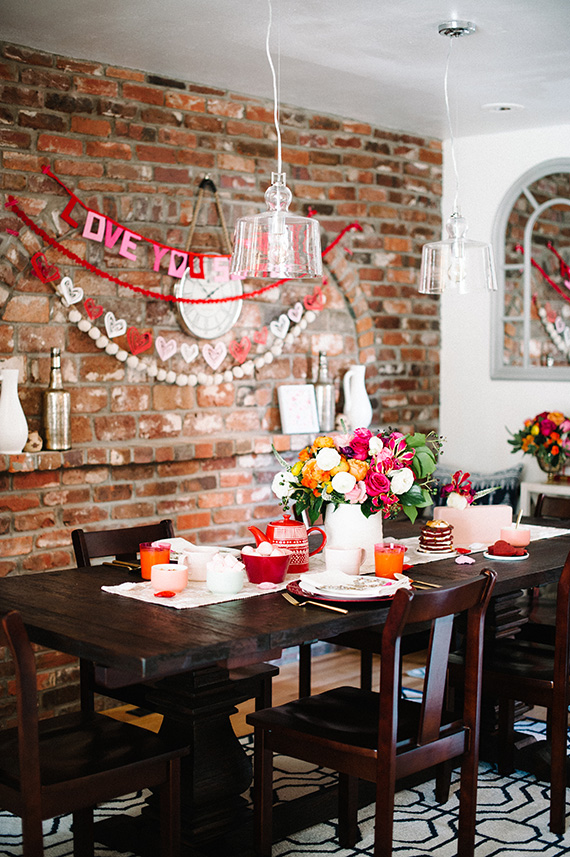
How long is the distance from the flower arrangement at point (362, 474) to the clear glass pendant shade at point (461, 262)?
2.07 feet

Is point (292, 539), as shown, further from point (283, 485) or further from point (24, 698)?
point (24, 698)

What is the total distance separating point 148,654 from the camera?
1971 millimetres

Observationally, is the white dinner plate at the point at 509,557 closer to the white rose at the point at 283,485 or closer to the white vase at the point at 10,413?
the white rose at the point at 283,485

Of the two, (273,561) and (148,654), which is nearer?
(148,654)

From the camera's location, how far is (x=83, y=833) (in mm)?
2461

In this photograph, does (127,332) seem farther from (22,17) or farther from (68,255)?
(22,17)

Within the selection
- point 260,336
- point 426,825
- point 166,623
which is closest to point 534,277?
point 260,336

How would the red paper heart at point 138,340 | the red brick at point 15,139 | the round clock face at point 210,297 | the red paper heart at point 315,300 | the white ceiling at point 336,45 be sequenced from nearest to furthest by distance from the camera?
the white ceiling at point 336,45
the red brick at point 15,139
the red paper heart at point 138,340
the round clock face at point 210,297
the red paper heart at point 315,300

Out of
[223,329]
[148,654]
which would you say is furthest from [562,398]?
[148,654]

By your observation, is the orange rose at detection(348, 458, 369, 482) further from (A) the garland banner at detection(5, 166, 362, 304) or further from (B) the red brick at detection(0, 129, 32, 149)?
(B) the red brick at detection(0, 129, 32, 149)

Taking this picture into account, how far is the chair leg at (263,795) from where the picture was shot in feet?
8.00

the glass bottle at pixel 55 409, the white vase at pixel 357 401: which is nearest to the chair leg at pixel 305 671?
the glass bottle at pixel 55 409

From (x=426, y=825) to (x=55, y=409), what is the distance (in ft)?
6.38

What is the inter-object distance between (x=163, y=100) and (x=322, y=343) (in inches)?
53.1
